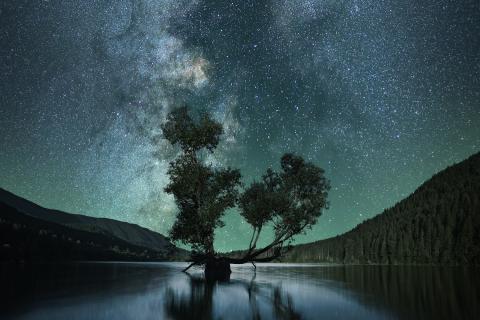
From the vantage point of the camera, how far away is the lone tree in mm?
47219

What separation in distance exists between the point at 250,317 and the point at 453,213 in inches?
8442

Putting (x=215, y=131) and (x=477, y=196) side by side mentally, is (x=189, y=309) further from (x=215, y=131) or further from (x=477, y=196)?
(x=477, y=196)

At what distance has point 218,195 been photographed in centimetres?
4875

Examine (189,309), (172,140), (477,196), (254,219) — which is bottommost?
(189,309)

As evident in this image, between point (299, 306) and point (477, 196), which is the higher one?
point (477, 196)

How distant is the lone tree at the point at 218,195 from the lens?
47.2 metres

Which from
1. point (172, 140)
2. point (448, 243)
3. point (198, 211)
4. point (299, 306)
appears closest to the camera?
point (299, 306)

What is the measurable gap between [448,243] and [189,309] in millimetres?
199405

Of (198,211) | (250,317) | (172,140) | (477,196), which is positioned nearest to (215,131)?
(172,140)

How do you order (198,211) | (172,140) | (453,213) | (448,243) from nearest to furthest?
(198,211) < (172,140) < (448,243) < (453,213)

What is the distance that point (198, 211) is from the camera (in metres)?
46.4

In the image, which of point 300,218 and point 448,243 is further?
point 448,243

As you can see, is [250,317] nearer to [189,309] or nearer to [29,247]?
[189,309]

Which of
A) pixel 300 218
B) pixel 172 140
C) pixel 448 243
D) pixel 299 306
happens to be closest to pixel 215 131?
pixel 172 140
